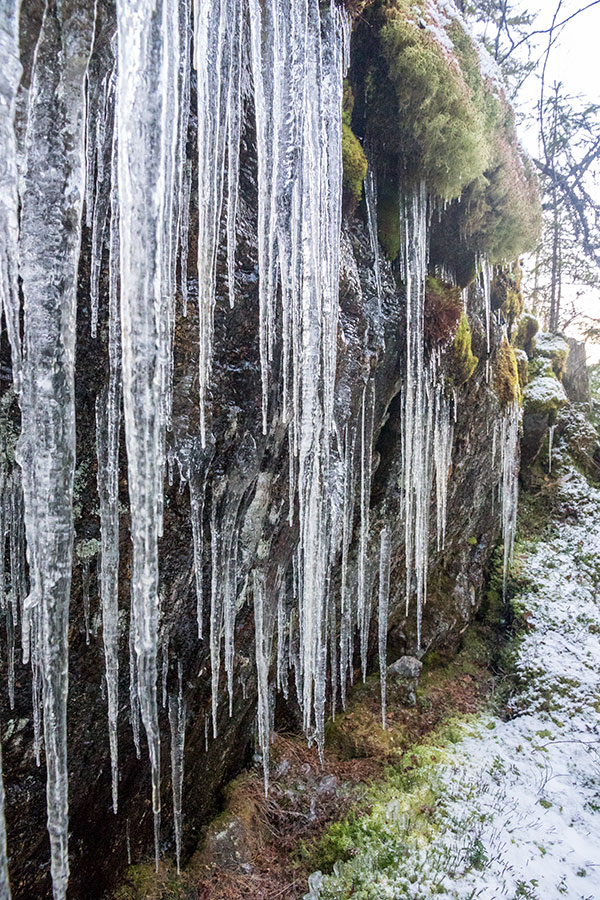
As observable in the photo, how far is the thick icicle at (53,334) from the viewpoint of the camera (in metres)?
1.50

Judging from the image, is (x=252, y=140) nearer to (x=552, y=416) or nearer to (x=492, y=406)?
(x=492, y=406)

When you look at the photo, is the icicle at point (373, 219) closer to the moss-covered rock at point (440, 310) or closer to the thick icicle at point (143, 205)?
the moss-covered rock at point (440, 310)

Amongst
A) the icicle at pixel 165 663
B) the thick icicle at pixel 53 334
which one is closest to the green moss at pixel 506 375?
the icicle at pixel 165 663

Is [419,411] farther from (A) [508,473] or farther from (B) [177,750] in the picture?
(B) [177,750]

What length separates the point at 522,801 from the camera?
4566mm

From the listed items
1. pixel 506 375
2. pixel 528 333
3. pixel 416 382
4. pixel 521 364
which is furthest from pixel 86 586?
pixel 528 333

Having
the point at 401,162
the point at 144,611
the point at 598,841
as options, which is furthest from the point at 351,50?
the point at 598,841

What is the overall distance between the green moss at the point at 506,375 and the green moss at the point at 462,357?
3.34 feet

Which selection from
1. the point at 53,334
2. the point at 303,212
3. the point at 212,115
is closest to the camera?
the point at 53,334

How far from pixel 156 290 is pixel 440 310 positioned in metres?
3.55

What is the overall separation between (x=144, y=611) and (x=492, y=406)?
5313 mm

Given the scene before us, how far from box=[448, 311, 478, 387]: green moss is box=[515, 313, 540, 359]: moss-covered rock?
4.60 metres

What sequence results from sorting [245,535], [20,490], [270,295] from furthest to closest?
[245,535] < [270,295] < [20,490]

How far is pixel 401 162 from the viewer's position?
367 cm
